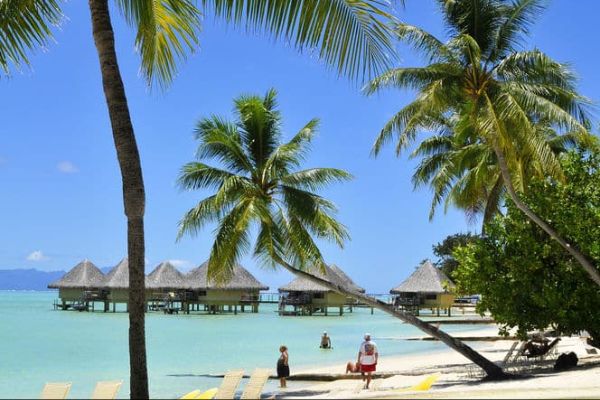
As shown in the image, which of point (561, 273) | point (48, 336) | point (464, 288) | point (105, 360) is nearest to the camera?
point (561, 273)

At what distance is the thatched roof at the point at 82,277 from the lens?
192 ft

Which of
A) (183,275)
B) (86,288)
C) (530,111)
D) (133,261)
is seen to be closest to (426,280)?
(183,275)

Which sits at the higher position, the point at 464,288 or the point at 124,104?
the point at 124,104

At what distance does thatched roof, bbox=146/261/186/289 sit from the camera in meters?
56.2

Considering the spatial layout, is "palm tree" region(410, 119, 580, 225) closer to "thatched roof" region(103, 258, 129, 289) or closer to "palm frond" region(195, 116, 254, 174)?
"palm frond" region(195, 116, 254, 174)

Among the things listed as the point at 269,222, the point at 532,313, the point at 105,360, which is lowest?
the point at 105,360

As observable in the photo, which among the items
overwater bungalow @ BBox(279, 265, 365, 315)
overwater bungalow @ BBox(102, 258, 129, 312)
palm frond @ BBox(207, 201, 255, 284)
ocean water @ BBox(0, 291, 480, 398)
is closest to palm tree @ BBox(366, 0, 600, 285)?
palm frond @ BBox(207, 201, 255, 284)

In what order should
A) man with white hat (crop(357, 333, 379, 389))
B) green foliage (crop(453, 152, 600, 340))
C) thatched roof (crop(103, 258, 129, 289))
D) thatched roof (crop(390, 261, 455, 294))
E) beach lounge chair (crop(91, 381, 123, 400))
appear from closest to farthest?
beach lounge chair (crop(91, 381, 123, 400))
green foliage (crop(453, 152, 600, 340))
man with white hat (crop(357, 333, 379, 389))
thatched roof (crop(390, 261, 455, 294))
thatched roof (crop(103, 258, 129, 289))

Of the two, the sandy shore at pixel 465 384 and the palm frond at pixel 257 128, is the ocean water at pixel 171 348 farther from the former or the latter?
the palm frond at pixel 257 128

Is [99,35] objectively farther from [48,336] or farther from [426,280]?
[426,280]

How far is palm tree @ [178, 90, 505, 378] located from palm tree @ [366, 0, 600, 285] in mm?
2346

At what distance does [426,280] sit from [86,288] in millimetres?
25688

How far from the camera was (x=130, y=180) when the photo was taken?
740cm

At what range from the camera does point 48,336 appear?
38.8 meters
